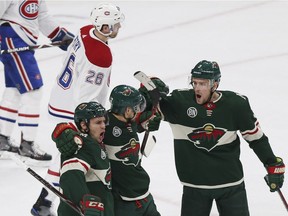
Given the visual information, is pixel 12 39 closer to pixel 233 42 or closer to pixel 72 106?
pixel 72 106

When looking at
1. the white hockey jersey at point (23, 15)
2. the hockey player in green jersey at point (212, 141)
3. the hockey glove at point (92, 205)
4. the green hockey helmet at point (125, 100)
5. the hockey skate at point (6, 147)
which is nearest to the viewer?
the hockey glove at point (92, 205)

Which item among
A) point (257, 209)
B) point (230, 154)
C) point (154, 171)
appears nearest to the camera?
point (230, 154)

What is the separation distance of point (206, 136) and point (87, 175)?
555mm

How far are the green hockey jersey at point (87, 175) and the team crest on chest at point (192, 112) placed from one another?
16.2 inches

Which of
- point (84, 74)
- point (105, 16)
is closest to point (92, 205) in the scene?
point (84, 74)

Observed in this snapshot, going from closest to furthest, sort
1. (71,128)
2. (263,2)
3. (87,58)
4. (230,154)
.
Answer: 1. (71,128)
2. (230,154)
3. (87,58)
4. (263,2)

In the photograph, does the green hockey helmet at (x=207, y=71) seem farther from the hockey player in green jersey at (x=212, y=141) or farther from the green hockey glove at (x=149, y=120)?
the green hockey glove at (x=149, y=120)

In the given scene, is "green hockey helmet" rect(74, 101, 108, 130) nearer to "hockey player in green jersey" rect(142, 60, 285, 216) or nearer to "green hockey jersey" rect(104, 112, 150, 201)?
"green hockey jersey" rect(104, 112, 150, 201)

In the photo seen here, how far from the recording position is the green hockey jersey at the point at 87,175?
3.38m

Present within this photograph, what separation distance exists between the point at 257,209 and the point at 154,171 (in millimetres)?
765

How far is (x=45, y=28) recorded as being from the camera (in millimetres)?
5582

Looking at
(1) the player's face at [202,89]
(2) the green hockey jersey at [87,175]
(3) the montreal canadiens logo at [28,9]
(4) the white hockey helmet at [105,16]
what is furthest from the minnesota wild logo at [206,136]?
(3) the montreal canadiens logo at [28,9]

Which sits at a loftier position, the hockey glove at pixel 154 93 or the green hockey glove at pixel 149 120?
the hockey glove at pixel 154 93

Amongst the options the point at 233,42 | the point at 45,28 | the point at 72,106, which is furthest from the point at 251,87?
the point at 72,106
